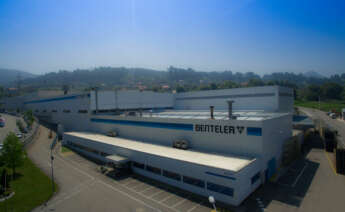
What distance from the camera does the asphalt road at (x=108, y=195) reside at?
14.0m

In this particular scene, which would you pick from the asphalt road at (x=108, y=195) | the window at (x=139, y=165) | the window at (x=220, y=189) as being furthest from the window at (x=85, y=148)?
Result: the window at (x=220, y=189)

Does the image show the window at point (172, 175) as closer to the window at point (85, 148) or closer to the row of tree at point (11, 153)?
the window at point (85, 148)

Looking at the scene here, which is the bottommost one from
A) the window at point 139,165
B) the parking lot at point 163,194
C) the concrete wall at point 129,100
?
the parking lot at point 163,194

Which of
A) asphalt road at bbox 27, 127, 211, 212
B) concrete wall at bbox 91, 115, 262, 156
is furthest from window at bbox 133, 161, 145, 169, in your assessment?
concrete wall at bbox 91, 115, 262, 156

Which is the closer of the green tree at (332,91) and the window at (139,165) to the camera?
the window at (139,165)

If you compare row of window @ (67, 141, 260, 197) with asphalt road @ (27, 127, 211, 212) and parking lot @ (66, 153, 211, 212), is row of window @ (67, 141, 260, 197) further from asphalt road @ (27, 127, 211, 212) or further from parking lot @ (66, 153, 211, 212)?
asphalt road @ (27, 127, 211, 212)

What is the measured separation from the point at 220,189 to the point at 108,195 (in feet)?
30.8

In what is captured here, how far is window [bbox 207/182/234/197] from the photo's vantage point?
46.1 ft

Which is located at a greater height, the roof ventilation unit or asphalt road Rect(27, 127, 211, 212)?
the roof ventilation unit

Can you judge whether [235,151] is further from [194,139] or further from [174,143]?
[174,143]

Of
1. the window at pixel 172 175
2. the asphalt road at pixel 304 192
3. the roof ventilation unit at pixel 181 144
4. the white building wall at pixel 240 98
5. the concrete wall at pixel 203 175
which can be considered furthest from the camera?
the white building wall at pixel 240 98

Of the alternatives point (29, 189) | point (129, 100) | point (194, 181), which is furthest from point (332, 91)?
point (29, 189)

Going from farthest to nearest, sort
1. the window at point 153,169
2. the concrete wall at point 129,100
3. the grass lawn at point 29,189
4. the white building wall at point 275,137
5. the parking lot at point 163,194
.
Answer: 1. the concrete wall at point 129,100
2. the window at point 153,169
3. the white building wall at point 275,137
4. the grass lawn at point 29,189
5. the parking lot at point 163,194

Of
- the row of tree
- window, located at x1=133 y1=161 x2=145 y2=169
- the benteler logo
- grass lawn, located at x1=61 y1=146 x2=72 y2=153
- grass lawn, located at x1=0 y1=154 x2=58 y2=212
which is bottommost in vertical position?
grass lawn, located at x1=61 y1=146 x2=72 y2=153
